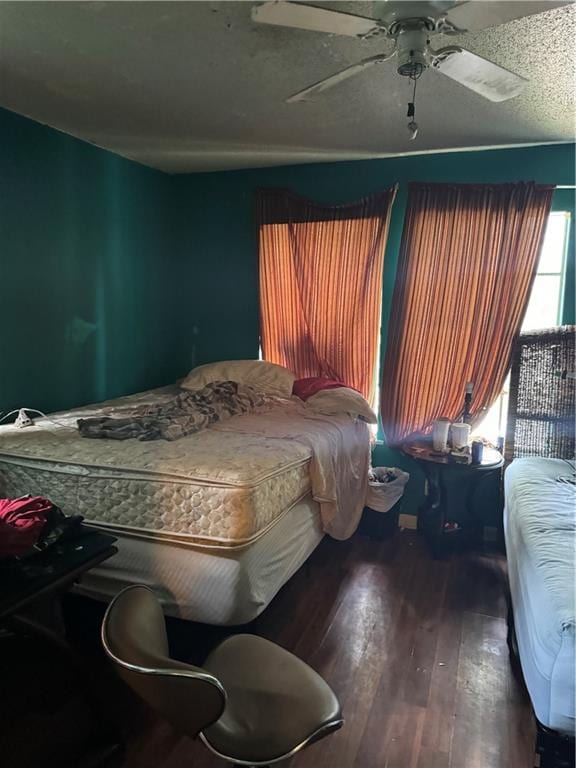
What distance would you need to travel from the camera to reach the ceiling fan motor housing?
1524 mm

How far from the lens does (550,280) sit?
3234 mm

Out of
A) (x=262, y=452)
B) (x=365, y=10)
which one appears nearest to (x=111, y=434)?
(x=262, y=452)

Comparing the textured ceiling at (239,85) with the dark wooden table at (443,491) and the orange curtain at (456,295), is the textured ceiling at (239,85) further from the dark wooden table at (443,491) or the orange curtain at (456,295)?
the dark wooden table at (443,491)

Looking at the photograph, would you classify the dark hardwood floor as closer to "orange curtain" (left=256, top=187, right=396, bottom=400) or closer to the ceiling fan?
"orange curtain" (left=256, top=187, right=396, bottom=400)

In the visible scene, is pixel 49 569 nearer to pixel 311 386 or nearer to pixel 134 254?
pixel 311 386

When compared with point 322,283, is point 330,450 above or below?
below

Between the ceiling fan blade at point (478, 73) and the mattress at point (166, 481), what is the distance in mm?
1536

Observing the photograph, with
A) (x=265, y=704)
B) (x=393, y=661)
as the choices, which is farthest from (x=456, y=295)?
(x=265, y=704)

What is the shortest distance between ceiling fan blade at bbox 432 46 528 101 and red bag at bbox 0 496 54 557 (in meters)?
1.96

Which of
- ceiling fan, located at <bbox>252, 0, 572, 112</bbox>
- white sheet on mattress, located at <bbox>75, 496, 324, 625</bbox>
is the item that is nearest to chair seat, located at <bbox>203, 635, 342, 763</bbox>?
white sheet on mattress, located at <bbox>75, 496, 324, 625</bbox>

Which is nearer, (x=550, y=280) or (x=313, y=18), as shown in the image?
(x=313, y=18)

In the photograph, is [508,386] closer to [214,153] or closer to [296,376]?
[296,376]

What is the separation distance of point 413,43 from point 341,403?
6.58 feet

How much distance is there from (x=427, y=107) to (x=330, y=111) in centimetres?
48
